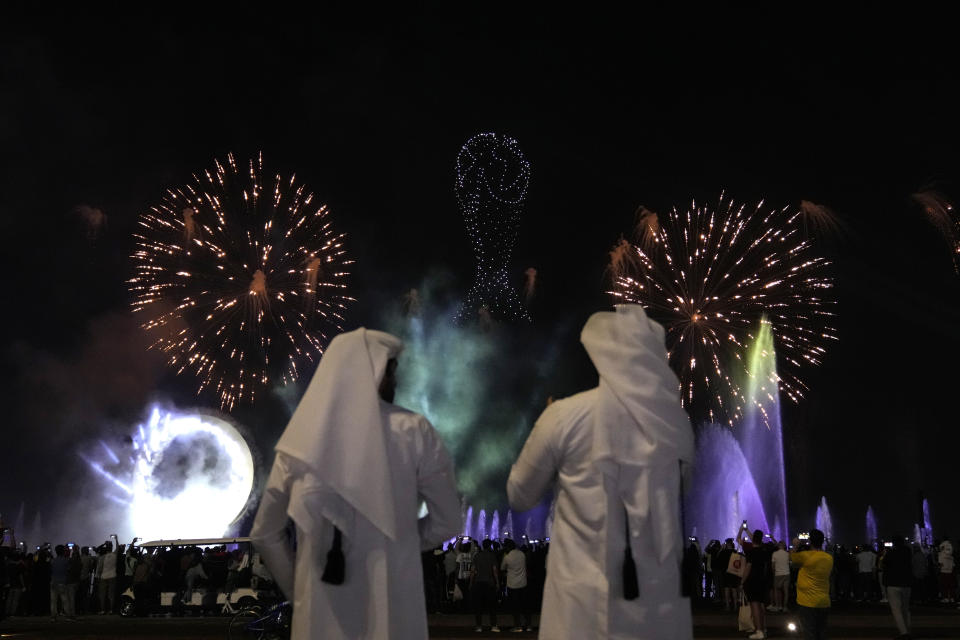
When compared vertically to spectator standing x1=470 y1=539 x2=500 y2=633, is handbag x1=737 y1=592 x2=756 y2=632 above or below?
below

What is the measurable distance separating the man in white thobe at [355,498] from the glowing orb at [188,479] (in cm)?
5226

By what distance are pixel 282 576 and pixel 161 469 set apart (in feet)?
178

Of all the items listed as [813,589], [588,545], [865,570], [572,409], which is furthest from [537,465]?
[865,570]

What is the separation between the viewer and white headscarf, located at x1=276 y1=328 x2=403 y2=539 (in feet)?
19.9

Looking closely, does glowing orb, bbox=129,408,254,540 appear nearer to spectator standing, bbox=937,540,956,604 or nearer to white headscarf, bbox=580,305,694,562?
spectator standing, bbox=937,540,956,604

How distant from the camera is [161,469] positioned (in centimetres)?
5778

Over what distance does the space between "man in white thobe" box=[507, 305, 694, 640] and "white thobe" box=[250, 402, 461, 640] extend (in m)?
0.57

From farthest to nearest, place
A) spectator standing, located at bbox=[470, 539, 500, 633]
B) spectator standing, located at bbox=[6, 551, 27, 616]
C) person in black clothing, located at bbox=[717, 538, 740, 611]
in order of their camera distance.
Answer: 1. spectator standing, located at bbox=[6, 551, 27, 616]
2. person in black clothing, located at bbox=[717, 538, 740, 611]
3. spectator standing, located at bbox=[470, 539, 500, 633]

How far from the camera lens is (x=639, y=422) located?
252 inches

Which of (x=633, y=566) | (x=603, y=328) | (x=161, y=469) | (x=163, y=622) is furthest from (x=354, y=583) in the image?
(x=161, y=469)

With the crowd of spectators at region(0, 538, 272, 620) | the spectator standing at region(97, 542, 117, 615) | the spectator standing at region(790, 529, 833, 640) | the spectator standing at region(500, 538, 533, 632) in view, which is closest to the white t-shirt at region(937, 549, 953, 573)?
the spectator standing at region(500, 538, 533, 632)

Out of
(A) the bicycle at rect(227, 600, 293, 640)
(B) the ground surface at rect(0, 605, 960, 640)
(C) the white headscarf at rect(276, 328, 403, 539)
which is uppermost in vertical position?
(C) the white headscarf at rect(276, 328, 403, 539)

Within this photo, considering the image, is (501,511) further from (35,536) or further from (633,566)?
(633,566)

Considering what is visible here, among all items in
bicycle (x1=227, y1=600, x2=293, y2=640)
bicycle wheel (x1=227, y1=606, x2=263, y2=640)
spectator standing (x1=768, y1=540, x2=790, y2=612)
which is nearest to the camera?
bicycle (x1=227, y1=600, x2=293, y2=640)
